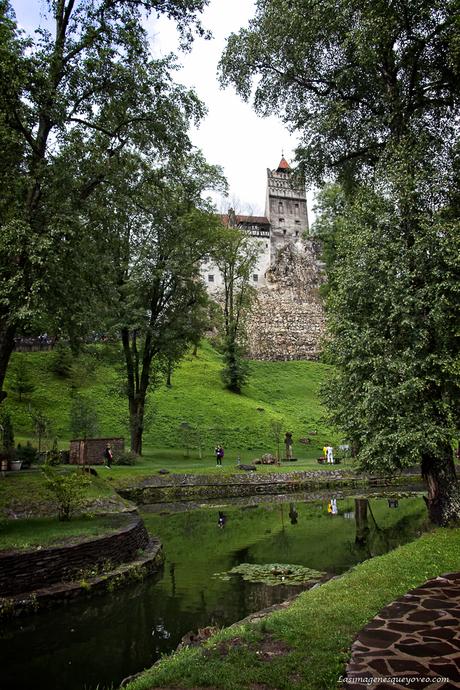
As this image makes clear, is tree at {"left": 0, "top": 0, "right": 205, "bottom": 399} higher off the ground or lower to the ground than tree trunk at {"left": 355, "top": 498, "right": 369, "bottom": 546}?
higher

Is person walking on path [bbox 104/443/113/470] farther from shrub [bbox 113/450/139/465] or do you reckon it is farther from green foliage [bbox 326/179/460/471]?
green foliage [bbox 326/179/460/471]

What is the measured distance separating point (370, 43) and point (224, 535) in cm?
1601

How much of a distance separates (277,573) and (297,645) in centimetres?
695

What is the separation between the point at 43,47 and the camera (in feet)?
47.5

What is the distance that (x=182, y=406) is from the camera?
41.1m

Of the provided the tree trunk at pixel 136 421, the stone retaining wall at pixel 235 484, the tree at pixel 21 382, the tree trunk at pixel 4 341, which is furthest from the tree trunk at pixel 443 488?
the tree at pixel 21 382

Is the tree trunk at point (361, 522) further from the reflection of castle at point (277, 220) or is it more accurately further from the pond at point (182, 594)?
the reflection of castle at point (277, 220)

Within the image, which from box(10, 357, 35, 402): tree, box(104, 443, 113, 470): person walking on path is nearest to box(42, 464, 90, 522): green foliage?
box(104, 443, 113, 470): person walking on path

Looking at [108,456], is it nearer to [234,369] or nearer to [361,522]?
[361,522]

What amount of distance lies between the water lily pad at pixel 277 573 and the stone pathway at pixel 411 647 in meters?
4.96

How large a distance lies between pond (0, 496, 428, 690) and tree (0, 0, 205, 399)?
6.98 m

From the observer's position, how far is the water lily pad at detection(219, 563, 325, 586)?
11781 mm

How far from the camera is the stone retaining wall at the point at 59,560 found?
409 inches

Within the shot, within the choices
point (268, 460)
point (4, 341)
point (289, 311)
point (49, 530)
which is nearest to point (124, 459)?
point (268, 460)
